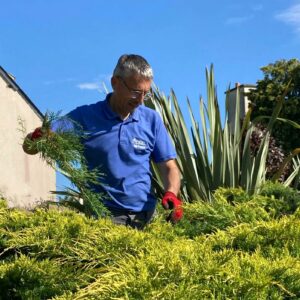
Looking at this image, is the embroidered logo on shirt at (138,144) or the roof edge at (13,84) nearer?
the embroidered logo on shirt at (138,144)

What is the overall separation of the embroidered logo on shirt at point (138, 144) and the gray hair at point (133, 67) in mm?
369

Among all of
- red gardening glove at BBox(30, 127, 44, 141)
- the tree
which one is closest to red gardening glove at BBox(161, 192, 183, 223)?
red gardening glove at BBox(30, 127, 44, 141)

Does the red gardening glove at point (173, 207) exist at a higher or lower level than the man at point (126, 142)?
lower

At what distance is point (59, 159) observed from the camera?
2549 mm

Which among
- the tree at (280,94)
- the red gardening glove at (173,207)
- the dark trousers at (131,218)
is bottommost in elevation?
the dark trousers at (131,218)

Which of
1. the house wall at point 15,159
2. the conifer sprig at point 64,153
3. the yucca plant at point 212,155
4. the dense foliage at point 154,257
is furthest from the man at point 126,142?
the house wall at point 15,159

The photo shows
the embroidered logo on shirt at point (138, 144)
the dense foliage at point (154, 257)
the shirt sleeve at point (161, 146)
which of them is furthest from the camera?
the shirt sleeve at point (161, 146)

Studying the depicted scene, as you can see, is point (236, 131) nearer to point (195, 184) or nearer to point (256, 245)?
point (195, 184)

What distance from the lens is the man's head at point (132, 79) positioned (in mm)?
3379

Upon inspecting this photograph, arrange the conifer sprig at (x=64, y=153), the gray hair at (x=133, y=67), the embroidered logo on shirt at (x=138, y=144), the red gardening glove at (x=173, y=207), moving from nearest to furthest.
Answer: the conifer sprig at (x=64, y=153), the red gardening glove at (x=173, y=207), the gray hair at (x=133, y=67), the embroidered logo on shirt at (x=138, y=144)

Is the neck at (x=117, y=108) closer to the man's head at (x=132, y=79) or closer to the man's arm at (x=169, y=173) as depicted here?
the man's head at (x=132, y=79)

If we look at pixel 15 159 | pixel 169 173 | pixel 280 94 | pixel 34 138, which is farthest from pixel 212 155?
pixel 280 94

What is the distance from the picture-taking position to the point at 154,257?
1.75 metres

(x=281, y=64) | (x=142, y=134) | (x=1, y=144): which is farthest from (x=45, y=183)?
(x=142, y=134)
